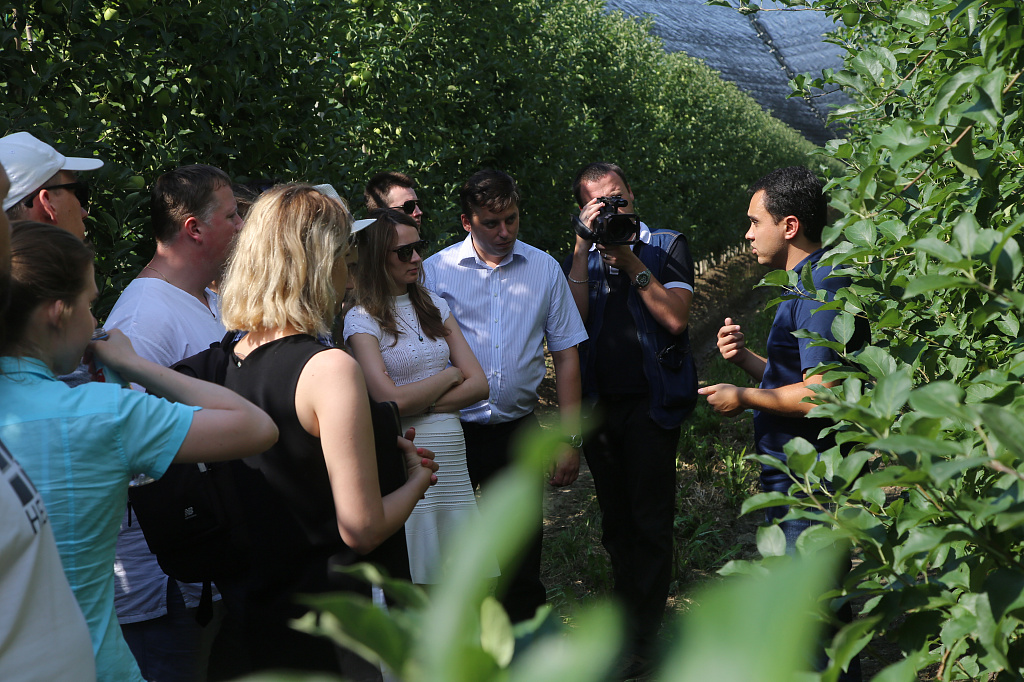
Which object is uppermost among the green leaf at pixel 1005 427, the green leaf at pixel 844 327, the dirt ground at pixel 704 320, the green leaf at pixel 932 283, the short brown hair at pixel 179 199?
the green leaf at pixel 932 283

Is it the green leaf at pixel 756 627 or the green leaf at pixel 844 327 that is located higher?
the green leaf at pixel 756 627

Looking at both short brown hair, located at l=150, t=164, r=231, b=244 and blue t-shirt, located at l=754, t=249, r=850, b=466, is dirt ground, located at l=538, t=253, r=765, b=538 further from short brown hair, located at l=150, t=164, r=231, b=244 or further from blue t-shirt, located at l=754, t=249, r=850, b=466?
short brown hair, located at l=150, t=164, r=231, b=244

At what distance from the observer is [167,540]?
186cm

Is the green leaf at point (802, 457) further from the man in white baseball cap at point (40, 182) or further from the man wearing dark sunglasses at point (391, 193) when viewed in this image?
the man wearing dark sunglasses at point (391, 193)

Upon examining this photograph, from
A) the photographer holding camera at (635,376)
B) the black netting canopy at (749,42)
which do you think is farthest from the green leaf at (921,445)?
the black netting canopy at (749,42)

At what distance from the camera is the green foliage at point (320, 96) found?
2963 mm

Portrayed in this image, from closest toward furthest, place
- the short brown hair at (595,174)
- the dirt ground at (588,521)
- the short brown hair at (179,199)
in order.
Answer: the short brown hair at (179,199) → the short brown hair at (595,174) → the dirt ground at (588,521)

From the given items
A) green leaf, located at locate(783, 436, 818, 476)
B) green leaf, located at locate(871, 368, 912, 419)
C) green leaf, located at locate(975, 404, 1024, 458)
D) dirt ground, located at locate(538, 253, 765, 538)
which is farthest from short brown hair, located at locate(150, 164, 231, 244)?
dirt ground, located at locate(538, 253, 765, 538)

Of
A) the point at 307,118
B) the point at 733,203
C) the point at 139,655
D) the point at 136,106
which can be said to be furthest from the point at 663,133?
the point at 139,655

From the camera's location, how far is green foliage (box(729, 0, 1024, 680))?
2.81 feet

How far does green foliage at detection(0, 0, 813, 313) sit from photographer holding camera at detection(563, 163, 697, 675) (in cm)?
144

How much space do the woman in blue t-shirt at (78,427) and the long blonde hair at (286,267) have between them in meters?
0.36

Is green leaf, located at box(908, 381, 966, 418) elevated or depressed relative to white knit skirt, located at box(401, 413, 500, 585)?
elevated

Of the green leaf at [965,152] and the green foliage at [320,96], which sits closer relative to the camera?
the green leaf at [965,152]
